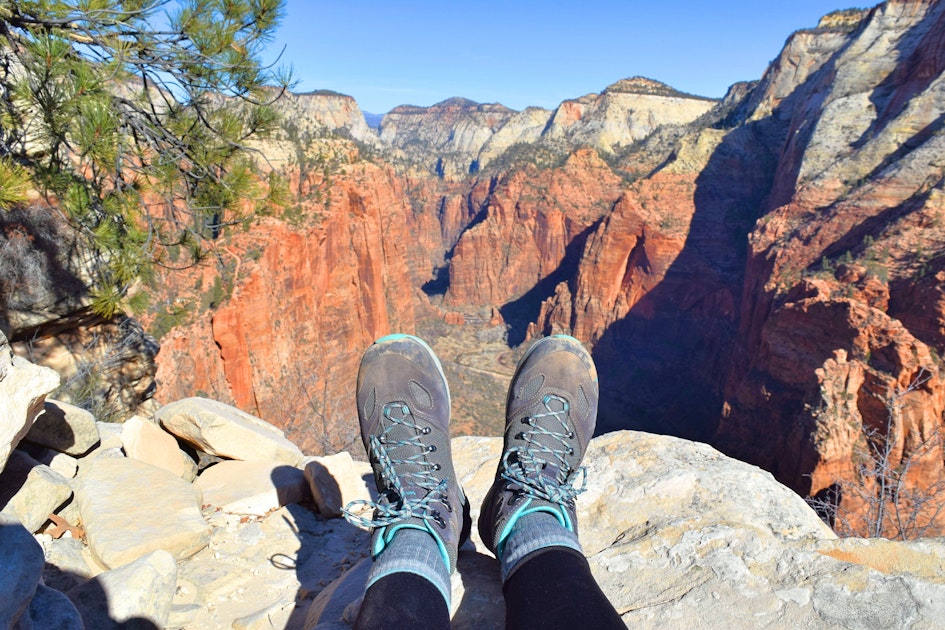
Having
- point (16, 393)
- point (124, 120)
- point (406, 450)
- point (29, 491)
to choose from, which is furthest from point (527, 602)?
point (124, 120)

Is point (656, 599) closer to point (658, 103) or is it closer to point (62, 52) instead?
point (62, 52)

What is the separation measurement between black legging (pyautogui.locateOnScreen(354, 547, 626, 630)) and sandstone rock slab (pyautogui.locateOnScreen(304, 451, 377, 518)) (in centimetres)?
147

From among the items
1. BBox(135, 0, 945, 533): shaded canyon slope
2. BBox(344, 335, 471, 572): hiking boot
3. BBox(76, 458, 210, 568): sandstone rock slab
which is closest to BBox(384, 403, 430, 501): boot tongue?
BBox(344, 335, 471, 572): hiking boot

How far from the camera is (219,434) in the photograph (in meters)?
3.42

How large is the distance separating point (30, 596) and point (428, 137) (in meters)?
124

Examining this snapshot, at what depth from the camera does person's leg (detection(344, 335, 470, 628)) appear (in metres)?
1.62

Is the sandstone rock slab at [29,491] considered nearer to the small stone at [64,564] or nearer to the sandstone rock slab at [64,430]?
the small stone at [64,564]

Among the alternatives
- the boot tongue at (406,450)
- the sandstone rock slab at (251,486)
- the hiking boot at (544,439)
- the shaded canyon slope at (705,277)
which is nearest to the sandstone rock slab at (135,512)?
the sandstone rock slab at (251,486)

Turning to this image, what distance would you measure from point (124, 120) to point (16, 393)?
2143 mm

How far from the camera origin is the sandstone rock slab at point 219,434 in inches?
133

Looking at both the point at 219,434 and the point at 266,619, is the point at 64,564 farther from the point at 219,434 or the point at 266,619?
the point at 219,434

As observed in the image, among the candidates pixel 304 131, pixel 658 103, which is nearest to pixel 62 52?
pixel 304 131

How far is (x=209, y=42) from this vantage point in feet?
10.2

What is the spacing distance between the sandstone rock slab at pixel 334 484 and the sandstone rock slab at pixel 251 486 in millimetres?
118
